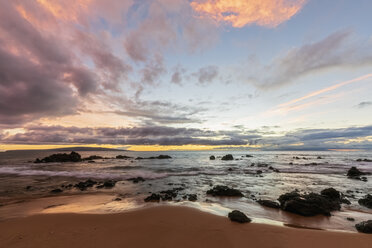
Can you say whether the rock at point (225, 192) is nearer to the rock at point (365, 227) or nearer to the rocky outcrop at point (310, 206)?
the rocky outcrop at point (310, 206)

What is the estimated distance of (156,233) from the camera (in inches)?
246

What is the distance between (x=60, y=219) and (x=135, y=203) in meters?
3.96

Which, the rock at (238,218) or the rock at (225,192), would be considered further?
the rock at (225,192)

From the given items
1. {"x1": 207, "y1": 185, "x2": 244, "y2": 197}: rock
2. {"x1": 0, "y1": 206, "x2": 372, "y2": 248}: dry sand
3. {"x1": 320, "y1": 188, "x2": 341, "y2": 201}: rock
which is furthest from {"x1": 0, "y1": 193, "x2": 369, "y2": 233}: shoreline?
{"x1": 320, "y1": 188, "x2": 341, "y2": 201}: rock

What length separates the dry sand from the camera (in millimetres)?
5609

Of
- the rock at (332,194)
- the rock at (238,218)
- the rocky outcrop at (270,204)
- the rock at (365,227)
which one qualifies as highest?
the rock at (238,218)

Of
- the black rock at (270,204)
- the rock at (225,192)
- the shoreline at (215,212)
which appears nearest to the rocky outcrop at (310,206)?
the shoreline at (215,212)

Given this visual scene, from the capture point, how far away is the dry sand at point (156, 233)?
5.61 m

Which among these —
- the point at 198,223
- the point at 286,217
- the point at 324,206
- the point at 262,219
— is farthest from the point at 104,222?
the point at 324,206

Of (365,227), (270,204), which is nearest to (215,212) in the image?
(270,204)

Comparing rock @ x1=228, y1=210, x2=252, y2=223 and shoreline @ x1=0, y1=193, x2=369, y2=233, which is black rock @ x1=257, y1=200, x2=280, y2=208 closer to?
shoreline @ x1=0, y1=193, x2=369, y2=233

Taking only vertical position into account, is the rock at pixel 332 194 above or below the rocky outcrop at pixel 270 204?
below

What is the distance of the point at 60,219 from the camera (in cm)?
757

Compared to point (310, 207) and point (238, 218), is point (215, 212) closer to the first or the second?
point (238, 218)
